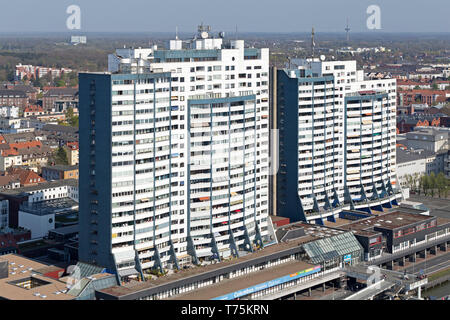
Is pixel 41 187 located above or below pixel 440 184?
above

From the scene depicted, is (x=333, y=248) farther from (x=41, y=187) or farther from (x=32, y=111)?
(x=32, y=111)

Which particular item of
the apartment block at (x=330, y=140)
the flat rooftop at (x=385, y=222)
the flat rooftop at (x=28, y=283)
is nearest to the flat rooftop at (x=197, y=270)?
the flat rooftop at (x=28, y=283)

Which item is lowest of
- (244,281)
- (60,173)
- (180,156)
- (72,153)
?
(244,281)

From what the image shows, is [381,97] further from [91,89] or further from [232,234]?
[91,89]

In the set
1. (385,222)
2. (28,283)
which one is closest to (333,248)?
(385,222)

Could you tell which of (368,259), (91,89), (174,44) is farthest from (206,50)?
(368,259)

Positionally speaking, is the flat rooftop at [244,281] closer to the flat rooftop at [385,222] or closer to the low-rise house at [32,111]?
the flat rooftop at [385,222]
